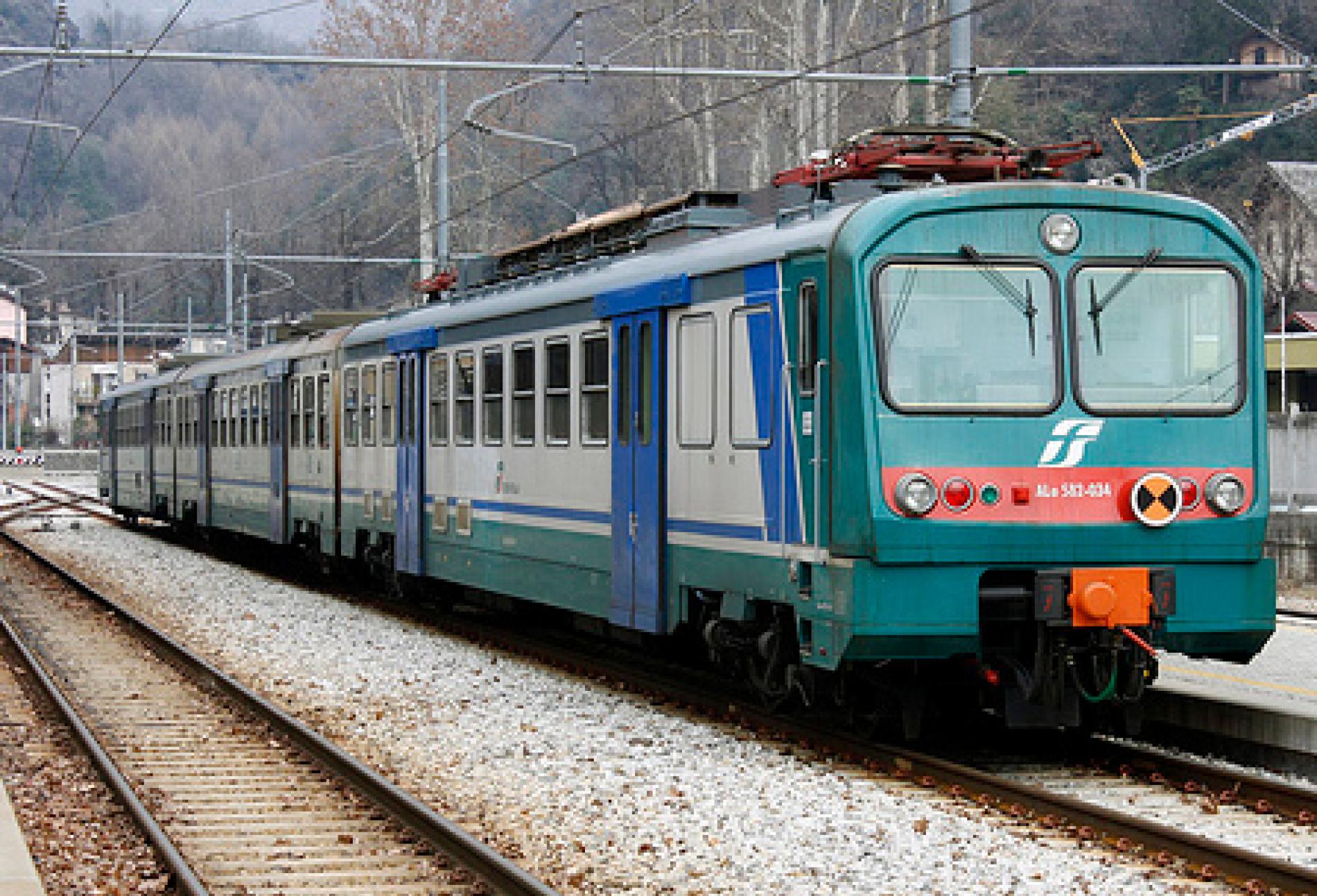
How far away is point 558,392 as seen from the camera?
14633 mm

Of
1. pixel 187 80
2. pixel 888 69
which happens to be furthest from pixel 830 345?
pixel 187 80

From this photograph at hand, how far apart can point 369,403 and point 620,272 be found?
7.37m

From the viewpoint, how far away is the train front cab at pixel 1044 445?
998cm

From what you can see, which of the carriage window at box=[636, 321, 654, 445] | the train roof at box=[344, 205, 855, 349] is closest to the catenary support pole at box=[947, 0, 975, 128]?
the train roof at box=[344, 205, 855, 349]

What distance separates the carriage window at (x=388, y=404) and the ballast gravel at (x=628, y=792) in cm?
297

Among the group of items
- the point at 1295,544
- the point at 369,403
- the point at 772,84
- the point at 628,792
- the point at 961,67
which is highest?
the point at 772,84

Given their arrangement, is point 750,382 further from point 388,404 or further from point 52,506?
point 52,506

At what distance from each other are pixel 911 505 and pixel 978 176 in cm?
292

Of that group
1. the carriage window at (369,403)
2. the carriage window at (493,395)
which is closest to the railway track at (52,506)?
the carriage window at (369,403)

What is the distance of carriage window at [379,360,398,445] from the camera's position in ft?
63.3

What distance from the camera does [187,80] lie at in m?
142

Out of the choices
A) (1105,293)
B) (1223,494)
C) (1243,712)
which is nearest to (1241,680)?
(1243,712)

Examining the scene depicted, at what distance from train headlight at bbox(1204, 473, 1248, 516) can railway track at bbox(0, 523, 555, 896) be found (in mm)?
4324

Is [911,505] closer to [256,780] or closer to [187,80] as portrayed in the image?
[256,780]
